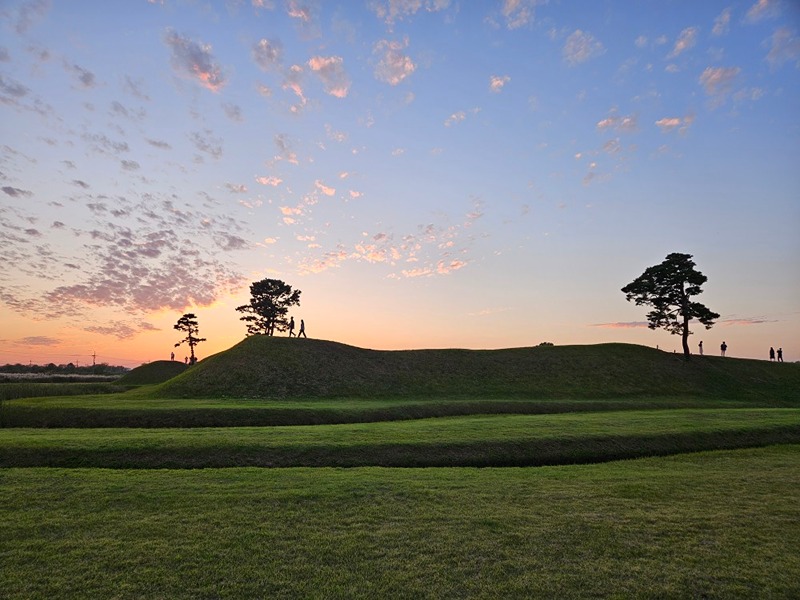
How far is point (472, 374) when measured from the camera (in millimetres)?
50969

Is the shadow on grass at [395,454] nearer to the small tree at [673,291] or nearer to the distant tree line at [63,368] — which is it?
the small tree at [673,291]

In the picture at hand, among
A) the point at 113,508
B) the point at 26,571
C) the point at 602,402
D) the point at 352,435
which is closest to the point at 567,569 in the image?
the point at 26,571

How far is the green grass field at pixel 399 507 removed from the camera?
768 centimetres

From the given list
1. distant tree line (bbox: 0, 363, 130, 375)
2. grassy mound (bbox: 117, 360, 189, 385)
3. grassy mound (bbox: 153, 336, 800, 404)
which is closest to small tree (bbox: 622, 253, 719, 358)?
grassy mound (bbox: 153, 336, 800, 404)

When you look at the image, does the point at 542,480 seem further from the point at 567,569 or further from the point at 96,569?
the point at 96,569

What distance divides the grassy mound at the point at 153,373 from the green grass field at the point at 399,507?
42385 millimetres

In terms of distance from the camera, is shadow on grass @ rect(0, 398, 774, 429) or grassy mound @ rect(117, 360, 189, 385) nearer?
shadow on grass @ rect(0, 398, 774, 429)

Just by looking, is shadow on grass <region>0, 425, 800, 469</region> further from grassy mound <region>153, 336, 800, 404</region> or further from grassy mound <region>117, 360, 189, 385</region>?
grassy mound <region>117, 360, 189, 385</region>

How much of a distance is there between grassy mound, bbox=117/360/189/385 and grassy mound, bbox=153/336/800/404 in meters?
24.3

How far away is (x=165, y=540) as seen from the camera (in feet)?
30.0

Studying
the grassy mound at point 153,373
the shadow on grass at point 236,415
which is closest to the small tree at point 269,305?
the grassy mound at point 153,373

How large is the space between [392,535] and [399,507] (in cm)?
183

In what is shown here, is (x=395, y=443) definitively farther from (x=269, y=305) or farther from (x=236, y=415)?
(x=269, y=305)

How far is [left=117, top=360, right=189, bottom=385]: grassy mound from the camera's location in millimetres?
66688
